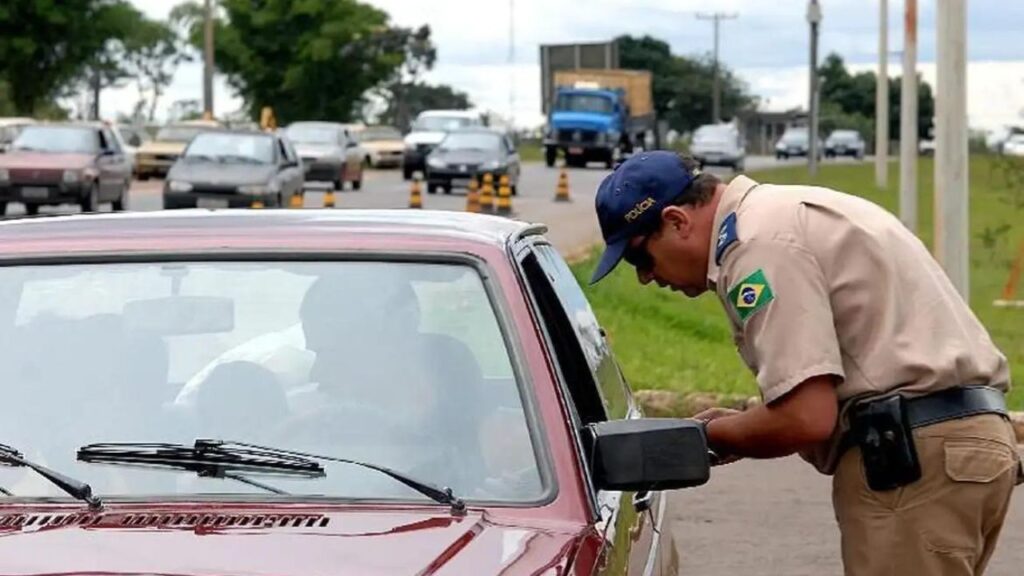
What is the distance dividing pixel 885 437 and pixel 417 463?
3.61ft

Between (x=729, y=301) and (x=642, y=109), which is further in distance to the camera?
(x=642, y=109)

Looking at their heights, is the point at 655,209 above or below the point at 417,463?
above

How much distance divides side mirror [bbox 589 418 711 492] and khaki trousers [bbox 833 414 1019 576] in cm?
74

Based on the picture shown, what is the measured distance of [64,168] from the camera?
27.7m

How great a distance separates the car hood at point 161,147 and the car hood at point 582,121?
48.9 feet

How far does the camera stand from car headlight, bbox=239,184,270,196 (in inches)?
1067

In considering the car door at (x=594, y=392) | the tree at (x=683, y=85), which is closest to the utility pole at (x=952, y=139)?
the car door at (x=594, y=392)

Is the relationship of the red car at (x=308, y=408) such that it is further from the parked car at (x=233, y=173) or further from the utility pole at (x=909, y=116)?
the parked car at (x=233, y=173)

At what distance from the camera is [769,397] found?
13.2ft

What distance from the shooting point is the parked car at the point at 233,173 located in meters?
27.2

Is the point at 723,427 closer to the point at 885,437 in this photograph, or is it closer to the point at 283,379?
the point at 885,437

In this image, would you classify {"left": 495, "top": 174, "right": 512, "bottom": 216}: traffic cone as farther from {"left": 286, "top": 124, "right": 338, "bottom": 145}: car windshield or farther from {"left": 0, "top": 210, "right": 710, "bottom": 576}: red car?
{"left": 0, "top": 210, "right": 710, "bottom": 576}: red car

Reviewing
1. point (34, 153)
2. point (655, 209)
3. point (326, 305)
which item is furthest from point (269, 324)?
point (34, 153)

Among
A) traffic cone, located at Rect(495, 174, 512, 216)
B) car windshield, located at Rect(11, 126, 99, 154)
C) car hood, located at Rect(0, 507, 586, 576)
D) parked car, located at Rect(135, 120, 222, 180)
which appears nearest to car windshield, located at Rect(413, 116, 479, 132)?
parked car, located at Rect(135, 120, 222, 180)
